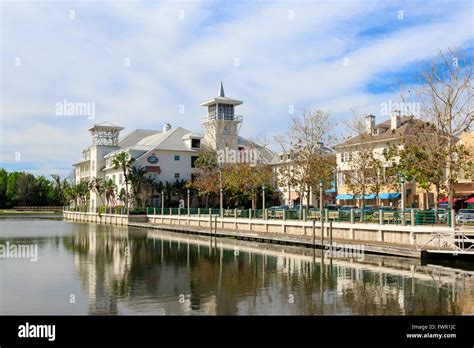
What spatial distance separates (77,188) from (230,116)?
33.7 metres

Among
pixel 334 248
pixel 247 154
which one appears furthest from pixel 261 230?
pixel 247 154

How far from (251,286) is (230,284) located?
1.10 meters

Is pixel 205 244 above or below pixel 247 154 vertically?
below

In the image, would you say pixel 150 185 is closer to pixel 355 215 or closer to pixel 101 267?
pixel 355 215

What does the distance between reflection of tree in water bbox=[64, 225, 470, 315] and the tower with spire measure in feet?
149

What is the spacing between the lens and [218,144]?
8044cm

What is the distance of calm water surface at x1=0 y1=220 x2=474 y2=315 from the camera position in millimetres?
19391

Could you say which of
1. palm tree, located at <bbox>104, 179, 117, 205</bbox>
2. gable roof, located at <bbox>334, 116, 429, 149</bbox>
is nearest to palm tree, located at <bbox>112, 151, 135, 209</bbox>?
palm tree, located at <bbox>104, 179, 117, 205</bbox>

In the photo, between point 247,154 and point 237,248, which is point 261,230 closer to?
point 237,248

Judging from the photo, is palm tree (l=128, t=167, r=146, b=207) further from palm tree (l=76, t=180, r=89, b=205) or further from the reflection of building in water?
the reflection of building in water

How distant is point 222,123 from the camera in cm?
8119

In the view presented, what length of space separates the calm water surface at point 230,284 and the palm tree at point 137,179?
37.0 m
